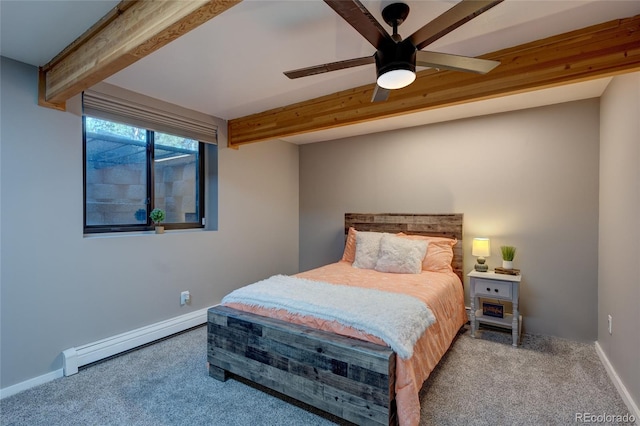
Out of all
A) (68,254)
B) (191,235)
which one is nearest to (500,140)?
(191,235)

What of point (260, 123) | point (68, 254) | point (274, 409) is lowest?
point (274, 409)

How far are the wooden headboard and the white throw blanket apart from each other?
1.44 meters

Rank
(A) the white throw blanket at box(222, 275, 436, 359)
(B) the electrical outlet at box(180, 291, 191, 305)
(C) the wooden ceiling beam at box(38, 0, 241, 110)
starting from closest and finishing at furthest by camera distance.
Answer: (C) the wooden ceiling beam at box(38, 0, 241, 110) < (A) the white throw blanket at box(222, 275, 436, 359) < (B) the electrical outlet at box(180, 291, 191, 305)

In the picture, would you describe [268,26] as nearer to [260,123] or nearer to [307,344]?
[260,123]

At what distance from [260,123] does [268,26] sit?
1.58m

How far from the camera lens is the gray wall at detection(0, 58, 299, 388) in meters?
2.06

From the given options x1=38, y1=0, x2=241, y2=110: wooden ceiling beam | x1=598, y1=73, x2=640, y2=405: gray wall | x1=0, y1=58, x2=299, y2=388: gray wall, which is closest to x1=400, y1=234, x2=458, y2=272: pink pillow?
x1=598, y1=73, x2=640, y2=405: gray wall

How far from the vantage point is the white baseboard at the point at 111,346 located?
2.15 metres

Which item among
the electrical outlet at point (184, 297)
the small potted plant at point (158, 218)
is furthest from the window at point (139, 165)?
the electrical outlet at point (184, 297)

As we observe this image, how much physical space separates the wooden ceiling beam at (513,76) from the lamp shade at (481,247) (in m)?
1.52

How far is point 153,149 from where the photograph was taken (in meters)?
3.05

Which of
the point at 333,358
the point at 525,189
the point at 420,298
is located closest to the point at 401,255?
the point at 420,298

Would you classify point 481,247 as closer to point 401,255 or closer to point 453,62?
point 401,255
